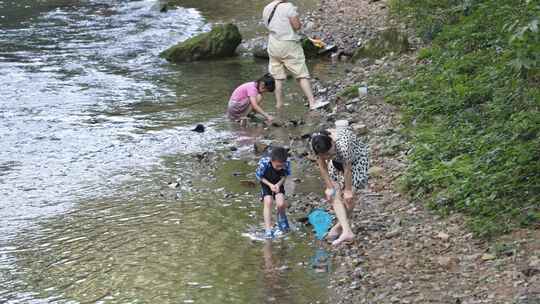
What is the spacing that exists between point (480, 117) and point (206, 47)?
962 cm

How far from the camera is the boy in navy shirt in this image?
322 inches

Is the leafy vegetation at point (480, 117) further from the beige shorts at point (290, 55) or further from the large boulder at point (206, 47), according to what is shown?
the large boulder at point (206, 47)

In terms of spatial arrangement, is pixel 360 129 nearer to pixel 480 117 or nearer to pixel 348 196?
pixel 480 117

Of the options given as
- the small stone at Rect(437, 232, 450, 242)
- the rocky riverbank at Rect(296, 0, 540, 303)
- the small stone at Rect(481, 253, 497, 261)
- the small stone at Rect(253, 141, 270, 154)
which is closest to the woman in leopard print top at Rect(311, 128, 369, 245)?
the rocky riverbank at Rect(296, 0, 540, 303)

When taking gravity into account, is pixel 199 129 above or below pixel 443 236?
below

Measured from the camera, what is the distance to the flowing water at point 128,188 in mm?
7285

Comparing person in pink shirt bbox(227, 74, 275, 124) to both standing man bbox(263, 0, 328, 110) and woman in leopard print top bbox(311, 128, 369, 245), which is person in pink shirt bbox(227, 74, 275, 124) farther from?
woman in leopard print top bbox(311, 128, 369, 245)

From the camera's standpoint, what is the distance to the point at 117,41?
21.2m

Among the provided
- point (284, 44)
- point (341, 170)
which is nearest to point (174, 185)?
point (341, 170)

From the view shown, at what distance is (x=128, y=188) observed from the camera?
10.1 metres

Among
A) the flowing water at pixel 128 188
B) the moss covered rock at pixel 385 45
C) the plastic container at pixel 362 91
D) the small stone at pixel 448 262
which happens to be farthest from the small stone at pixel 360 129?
the moss covered rock at pixel 385 45

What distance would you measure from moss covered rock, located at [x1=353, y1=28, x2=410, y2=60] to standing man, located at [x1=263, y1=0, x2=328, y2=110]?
2.74 m

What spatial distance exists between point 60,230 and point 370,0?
14656 millimetres

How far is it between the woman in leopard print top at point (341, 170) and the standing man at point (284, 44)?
17.4 feet
